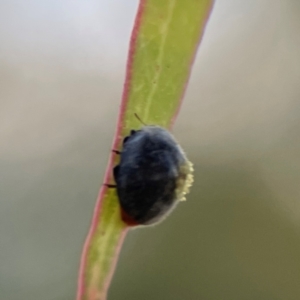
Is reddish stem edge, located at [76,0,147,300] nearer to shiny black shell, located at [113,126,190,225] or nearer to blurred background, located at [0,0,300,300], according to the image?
shiny black shell, located at [113,126,190,225]

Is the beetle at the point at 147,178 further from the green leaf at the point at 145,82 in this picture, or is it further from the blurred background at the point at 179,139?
the blurred background at the point at 179,139

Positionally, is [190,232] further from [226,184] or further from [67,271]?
[67,271]

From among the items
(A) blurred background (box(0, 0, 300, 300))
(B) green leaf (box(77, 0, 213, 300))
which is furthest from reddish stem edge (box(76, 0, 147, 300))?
(A) blurred background (box(0, 0, 300, 300))

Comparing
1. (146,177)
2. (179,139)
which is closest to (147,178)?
(146,177)

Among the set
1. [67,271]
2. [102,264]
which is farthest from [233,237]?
[102,264]

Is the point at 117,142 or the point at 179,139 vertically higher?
the point at 179,139

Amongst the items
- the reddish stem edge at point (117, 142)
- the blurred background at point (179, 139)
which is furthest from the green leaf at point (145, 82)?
the blurred background at point (179, 139)

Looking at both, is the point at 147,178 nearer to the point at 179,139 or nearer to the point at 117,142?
the point at 117,142

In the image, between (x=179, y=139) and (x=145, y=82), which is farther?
(x=179, y=139)
